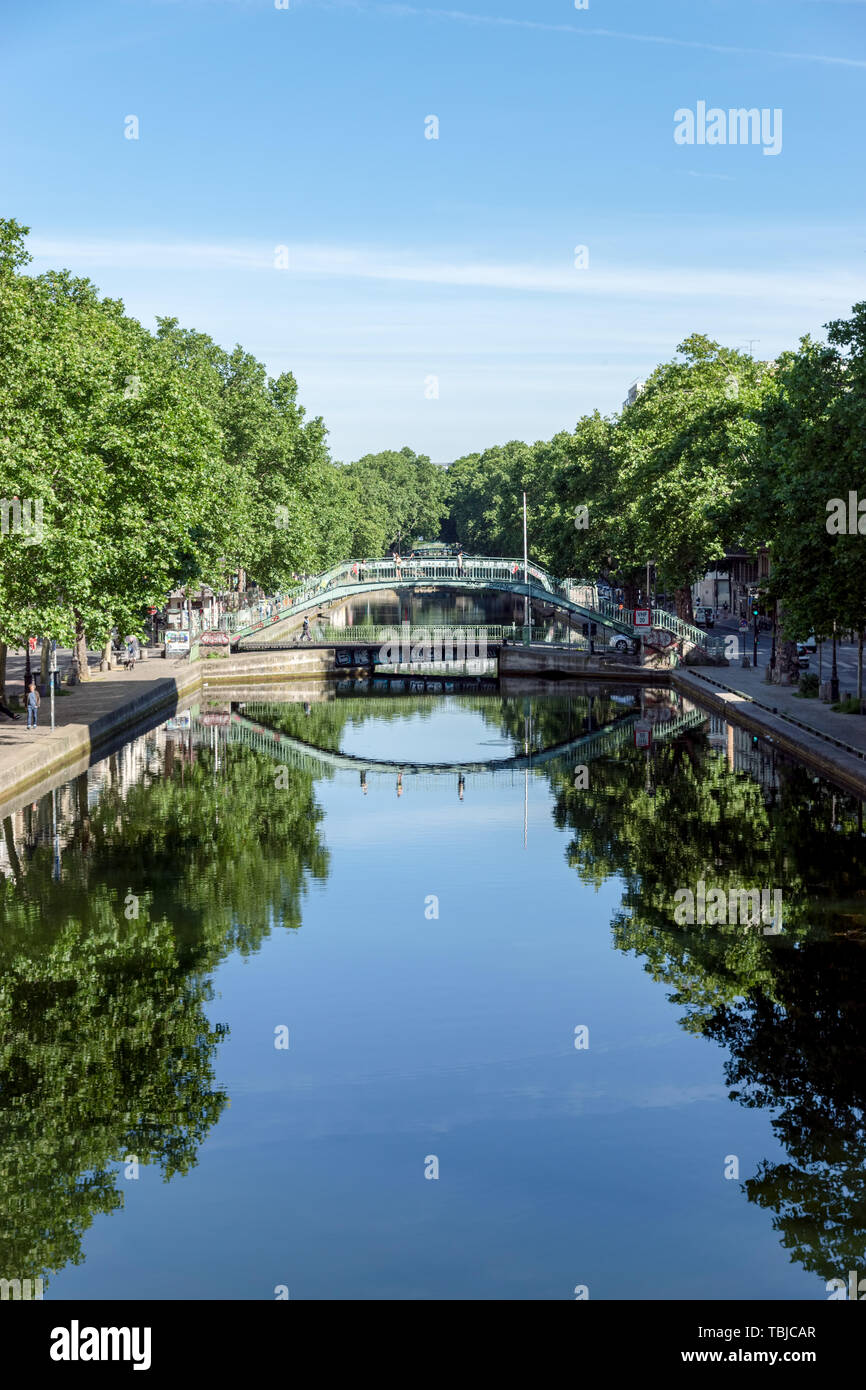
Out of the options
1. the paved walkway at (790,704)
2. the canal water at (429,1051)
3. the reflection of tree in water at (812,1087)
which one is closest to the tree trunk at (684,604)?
the paved walkway at (790,704)

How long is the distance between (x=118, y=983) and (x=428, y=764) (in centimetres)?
2568

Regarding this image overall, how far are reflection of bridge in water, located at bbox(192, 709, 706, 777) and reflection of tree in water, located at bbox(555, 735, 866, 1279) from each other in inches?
182

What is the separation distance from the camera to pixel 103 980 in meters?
21.9

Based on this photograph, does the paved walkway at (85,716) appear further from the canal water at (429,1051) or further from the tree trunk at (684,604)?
the tree trunk at (684,604)

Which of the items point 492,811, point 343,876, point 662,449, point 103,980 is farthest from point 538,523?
point 103,980

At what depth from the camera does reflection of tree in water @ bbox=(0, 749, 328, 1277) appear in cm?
1534

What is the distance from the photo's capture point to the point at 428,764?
154 ft

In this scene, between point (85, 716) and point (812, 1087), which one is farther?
point (85, 716)

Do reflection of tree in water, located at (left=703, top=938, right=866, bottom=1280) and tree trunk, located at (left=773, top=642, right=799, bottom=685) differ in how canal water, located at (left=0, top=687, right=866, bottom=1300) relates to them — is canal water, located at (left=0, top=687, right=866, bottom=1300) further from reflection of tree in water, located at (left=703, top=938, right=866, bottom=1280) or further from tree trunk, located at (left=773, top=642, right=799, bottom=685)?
tree trunk, located at (left=773, top=642, right=799, bottom=685)

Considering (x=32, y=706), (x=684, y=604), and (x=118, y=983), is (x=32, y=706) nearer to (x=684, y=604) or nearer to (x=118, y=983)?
(x=118, y=983)

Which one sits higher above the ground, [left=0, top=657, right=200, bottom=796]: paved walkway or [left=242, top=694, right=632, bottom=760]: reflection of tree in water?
[left=0, top=657, right=200, bottom=796]: paved walkway

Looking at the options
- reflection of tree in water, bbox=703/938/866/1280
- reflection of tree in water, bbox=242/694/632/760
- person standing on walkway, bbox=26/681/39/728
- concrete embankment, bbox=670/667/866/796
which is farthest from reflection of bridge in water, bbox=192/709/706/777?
reflection of tree in water, bbox=703/938/866/1280

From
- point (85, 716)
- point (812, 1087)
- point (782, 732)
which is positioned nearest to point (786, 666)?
point (782, 732)
